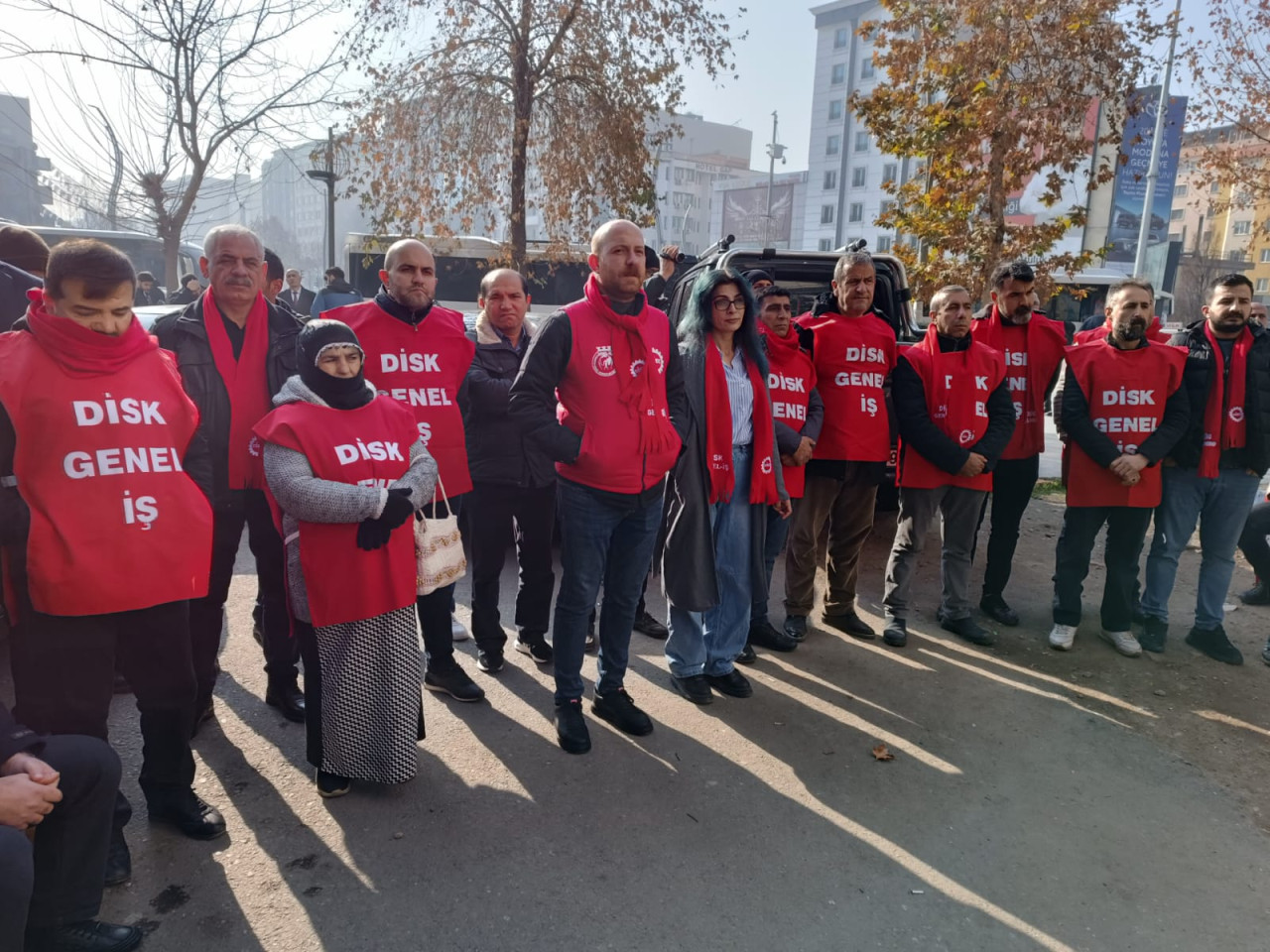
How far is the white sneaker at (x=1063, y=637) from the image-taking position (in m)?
4.94

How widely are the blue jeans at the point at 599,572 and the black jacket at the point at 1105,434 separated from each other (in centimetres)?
270

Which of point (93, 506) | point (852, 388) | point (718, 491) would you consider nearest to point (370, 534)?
point (93, 506)

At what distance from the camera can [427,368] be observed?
4.02 m

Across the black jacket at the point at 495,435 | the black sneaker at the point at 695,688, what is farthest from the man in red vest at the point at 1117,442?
the black jacket at the point at 495,435

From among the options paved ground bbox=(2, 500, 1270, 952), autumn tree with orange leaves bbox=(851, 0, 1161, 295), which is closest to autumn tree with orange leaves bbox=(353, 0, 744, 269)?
autumn tree with orange leaves bbox=(851, 0, 1161, 295)

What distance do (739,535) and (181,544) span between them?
2487 mm

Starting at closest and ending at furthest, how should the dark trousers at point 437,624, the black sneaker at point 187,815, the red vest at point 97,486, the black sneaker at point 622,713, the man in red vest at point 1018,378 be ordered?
the red vest at point 97,486 < the black sneaker at point 187,815 < the black sneaker at point 622,713 < the dark trousers at point 437,624 < the man in red vest at point 1018,378

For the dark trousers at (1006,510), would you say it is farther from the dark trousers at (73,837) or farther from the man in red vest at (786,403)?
the dark trousers at (73,837)

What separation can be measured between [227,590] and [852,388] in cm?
343

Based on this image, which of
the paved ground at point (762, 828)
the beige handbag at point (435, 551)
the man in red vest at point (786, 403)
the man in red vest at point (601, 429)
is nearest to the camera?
the paved ground at point (762, 828)

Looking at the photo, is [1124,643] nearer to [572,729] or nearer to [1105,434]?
[1105,434]

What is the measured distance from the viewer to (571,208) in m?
10.8

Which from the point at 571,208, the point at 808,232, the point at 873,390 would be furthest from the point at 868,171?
the point at 873,390

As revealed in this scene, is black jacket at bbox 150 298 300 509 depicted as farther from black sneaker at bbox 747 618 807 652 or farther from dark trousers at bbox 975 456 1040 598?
dark trousers at bbox 975 456 1040 598
